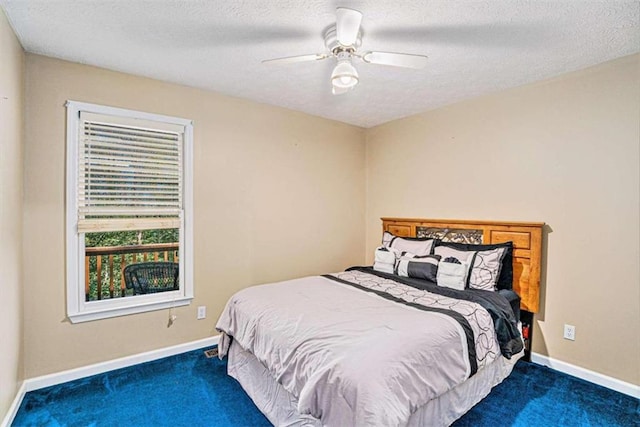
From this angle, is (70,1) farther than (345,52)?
No

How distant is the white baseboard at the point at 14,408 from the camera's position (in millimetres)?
2026

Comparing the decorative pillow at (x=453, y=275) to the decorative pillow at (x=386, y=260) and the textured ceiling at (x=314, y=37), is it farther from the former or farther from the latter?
the textured ceiling at (x=314, y=37)

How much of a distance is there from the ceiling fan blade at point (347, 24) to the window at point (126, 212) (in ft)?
6.11

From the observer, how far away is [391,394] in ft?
5.20

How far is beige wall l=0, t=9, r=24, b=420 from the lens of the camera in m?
1.95

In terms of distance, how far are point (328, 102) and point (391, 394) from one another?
2.92 meters

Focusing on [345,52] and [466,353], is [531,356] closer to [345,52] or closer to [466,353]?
[466,353]

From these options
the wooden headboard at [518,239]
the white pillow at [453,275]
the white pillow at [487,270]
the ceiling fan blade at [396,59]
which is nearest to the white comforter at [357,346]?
the white pillow at [453,275]

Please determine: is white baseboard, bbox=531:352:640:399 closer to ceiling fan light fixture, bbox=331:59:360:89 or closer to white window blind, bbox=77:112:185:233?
ceiling fan light fixture, bbox=331:59:360:89

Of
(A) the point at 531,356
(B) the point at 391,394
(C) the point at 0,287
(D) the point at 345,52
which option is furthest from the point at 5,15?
(A) the point at 531,356

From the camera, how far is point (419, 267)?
10.4 ft

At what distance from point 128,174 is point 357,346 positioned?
2477 mm

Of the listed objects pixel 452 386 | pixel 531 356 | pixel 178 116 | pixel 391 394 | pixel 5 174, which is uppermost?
pixel 178 116

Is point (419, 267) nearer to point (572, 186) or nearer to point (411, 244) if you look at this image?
point (411, 244)
